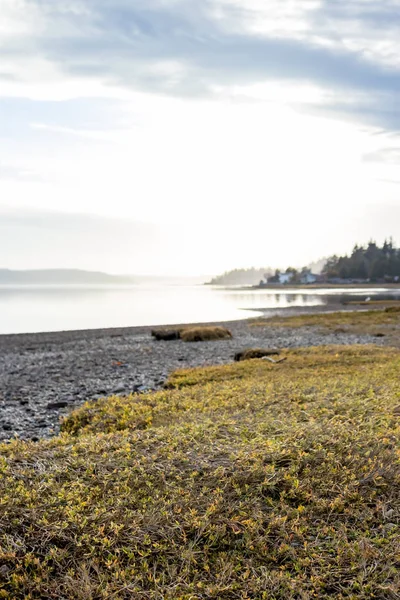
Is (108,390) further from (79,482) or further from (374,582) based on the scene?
(374,582)

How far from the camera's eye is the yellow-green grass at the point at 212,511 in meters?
4.10

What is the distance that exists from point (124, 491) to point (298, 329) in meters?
34.2

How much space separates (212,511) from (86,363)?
63.4ft

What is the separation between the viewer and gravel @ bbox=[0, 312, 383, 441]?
13078 millimetres

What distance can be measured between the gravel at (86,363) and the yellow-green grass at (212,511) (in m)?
4.15

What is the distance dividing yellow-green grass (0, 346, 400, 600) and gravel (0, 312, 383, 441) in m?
4.15

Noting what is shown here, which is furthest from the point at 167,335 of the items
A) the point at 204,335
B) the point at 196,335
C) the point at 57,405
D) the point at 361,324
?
the point at 57,405

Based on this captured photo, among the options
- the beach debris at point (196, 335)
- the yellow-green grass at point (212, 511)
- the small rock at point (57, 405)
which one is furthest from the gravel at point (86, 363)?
the yellow-green grass at point (212, 511)

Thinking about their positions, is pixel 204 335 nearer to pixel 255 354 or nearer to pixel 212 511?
pixel 255 354

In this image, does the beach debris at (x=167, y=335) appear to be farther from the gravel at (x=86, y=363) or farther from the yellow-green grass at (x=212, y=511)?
the yellow-green grass at (x=212, y=511)

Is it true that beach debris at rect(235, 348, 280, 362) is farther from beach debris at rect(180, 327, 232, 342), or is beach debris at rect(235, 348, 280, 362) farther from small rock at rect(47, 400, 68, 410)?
beach debris at rect(180, 327, 232, 342)

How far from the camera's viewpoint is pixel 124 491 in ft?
17.3

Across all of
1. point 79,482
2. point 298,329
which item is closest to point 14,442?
point 79,482

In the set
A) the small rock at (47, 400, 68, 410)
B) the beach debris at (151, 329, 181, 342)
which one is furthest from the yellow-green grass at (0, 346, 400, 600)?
the beach debris at (151, 329, 181, 342)
